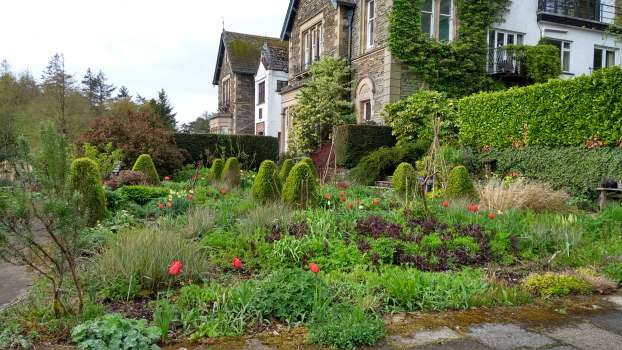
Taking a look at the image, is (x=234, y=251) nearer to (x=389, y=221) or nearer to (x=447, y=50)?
(x=389, y=221)

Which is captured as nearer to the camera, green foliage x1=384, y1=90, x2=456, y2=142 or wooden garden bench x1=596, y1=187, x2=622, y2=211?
wooden garden bench x1=596, y1=187, x2=622, y2=211

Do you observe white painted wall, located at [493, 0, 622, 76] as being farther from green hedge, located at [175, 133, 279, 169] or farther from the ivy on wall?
green hedge, located at [175, 133, 279, 169]

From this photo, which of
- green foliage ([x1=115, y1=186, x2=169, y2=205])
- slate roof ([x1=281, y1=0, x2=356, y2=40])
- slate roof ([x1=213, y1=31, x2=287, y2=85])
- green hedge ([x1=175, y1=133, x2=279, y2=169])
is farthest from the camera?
slate roof ([x1=213, y1=31, x2=287, y2=85])

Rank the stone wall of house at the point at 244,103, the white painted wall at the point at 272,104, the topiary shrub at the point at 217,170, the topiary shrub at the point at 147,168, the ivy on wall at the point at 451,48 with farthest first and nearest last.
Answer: the stone wall of house at the point at 244,103
the white painted wall at the point at 272,104
the ivy on wall at the point at 451,48
the topiary shrub at the point at 217,170
the topiary shrub at the point at 147,168

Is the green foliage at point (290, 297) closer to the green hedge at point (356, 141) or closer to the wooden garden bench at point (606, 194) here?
the wooden garden bench at point (606, 194)

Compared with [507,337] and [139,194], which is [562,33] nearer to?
[139,194]

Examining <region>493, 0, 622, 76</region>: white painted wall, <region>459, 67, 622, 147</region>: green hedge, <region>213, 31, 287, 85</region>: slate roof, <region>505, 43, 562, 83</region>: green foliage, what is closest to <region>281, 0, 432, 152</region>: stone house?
<region>459, 67, 622, 147</region>: green hedge

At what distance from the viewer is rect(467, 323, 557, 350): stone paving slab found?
9.70ft

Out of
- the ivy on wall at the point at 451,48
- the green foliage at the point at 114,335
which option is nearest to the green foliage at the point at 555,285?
the green foliage at the point at 114,335

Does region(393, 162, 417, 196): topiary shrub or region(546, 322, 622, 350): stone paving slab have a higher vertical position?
region(393, 162, 417, 196): topiary shrub

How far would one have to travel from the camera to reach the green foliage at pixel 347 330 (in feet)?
9.48

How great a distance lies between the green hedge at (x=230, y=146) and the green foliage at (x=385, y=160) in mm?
6199

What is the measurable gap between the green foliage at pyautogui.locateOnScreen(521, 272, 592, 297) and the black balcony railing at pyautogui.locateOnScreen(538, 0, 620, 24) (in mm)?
18940

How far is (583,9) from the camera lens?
21672 mm
